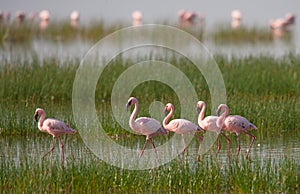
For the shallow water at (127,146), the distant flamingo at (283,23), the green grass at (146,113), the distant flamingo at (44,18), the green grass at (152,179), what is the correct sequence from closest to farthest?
the green grass at (152,179) < the green grass at (146,113) < the shallow water at (127,146) < the distant flamingo at (283,23) < the distant flamingo at (44,18)

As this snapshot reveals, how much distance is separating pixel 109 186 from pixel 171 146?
9.62 feet

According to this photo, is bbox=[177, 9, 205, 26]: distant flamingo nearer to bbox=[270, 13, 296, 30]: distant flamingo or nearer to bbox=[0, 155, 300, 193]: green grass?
bbox=[270, 13, 296, 30]: distant flamingo

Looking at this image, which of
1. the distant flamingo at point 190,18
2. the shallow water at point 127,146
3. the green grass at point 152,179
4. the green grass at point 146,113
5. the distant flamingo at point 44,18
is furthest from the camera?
the distant flamingo at point 190,18

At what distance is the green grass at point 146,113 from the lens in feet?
31.4

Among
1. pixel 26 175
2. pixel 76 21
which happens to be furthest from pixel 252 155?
pixel 76 21

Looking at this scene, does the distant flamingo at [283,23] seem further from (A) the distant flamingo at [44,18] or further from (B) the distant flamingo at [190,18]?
(A) the distant flamingo at [44,18]

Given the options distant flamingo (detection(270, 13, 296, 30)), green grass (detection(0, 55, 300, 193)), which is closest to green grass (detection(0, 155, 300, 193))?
green grass (detection(0, 55, 300, 193))

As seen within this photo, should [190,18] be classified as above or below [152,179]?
above

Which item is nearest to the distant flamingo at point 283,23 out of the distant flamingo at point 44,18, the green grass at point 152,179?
the distant flamingo at point 44,18

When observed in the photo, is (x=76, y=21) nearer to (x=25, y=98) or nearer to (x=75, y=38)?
(x=75, y=38)

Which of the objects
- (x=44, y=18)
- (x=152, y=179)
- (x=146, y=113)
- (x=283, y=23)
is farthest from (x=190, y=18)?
(x=152, y=179)

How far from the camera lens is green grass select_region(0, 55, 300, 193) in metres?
9.56

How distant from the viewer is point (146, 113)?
13.8 m

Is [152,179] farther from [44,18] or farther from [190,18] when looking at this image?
[44,18]
